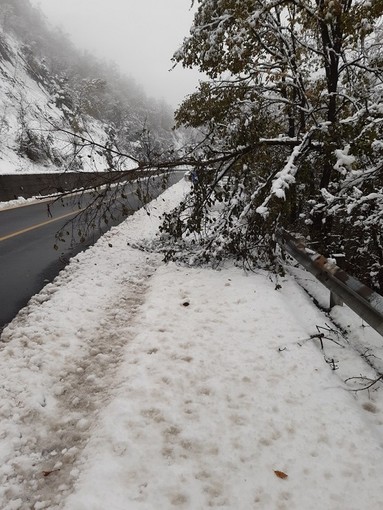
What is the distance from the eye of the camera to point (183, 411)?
3.05m

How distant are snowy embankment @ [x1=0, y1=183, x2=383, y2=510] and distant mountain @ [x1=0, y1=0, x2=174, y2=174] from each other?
2.55 metres

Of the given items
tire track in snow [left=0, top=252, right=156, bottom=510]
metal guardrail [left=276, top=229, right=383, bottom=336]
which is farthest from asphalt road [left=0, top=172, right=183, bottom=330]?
metal guardrail [left=276, top=229, right=383, bottom=336]

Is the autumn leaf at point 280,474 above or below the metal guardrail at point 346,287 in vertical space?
below

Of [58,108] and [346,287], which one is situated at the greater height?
[58,108]

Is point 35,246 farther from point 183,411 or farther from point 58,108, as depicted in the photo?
point 58,108

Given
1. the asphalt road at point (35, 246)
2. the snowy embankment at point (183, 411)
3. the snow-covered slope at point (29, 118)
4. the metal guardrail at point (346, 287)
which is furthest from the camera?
the snow-covered slope at point (29, 118)

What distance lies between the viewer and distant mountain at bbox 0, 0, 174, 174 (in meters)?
9.24

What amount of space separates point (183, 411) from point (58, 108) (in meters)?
44.3

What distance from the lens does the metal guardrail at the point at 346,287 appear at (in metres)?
3.17

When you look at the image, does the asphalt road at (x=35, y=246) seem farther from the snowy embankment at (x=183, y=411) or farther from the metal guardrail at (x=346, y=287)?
the metal guardrail at (x=346, y=287)

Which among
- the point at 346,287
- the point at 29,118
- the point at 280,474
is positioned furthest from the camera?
the point at 29,118

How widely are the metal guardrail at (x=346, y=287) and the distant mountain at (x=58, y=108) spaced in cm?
302

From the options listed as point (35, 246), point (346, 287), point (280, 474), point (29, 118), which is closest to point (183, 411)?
point (280, 474)

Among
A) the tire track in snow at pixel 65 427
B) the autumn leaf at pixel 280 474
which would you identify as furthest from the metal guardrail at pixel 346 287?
the tire track in snow at pixel 65 427
